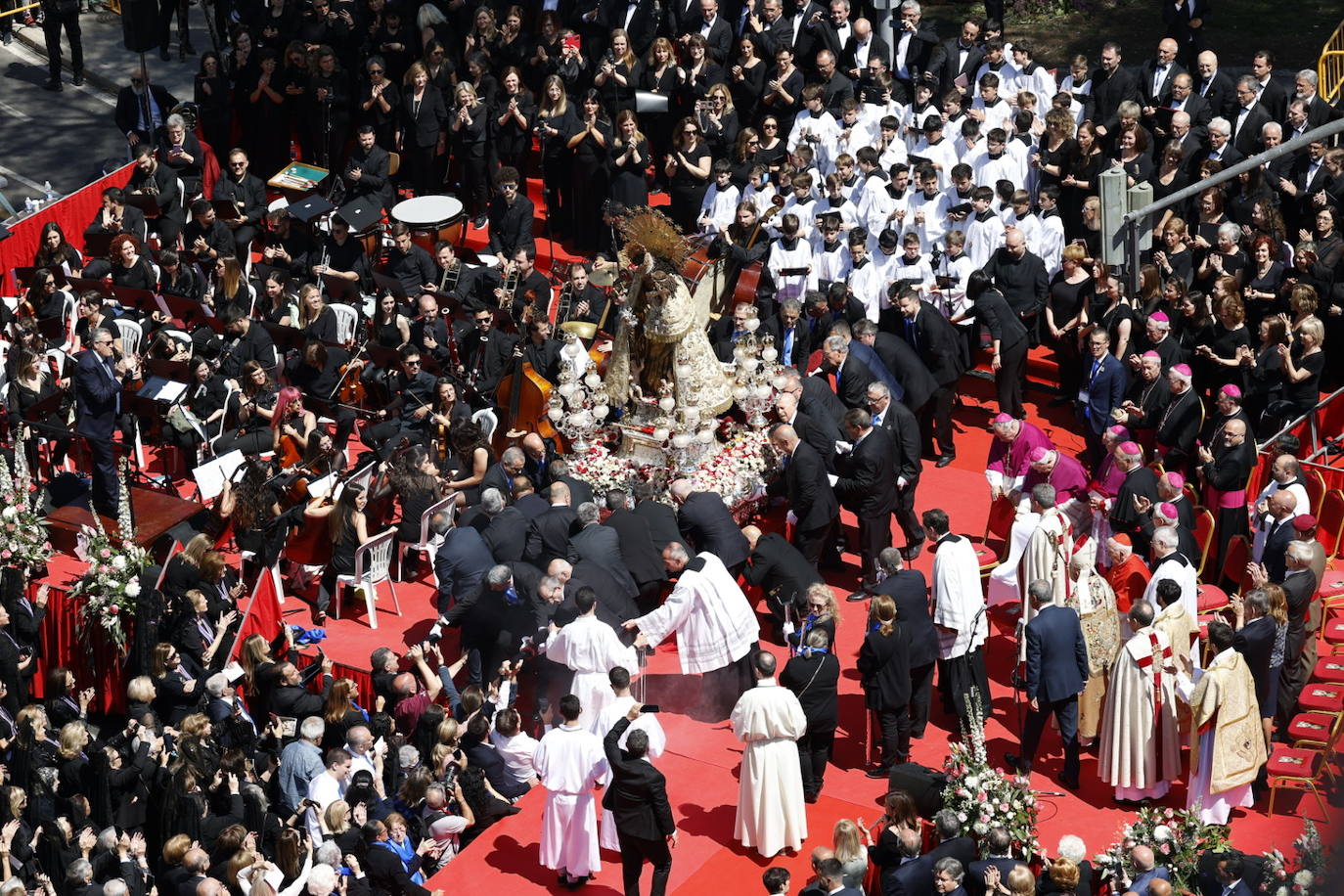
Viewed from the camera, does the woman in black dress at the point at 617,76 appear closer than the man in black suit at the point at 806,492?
No

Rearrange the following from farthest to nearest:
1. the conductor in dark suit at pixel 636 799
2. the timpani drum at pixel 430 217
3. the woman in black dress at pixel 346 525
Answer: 1. the timpani drum at pixel 430 217
2. the woman in black dress at pixel 346 525
3. the conductor in dark suit at pixel 636 799

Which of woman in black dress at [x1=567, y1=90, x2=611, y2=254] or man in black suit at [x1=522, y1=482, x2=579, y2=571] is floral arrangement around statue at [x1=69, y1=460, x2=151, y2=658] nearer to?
man in black suit at [x1=522, y1=482, x2=579, y2=571]

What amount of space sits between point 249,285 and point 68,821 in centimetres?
704

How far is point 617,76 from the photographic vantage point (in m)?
21.5

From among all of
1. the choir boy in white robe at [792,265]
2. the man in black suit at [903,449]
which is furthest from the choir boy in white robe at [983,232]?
the man in black suit at [903,449]

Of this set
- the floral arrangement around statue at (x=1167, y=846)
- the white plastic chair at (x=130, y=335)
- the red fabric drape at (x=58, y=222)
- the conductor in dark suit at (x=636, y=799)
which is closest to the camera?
the floral arrangement around statue at (x=1167, y=846)

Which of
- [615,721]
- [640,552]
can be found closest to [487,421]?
[640,552]

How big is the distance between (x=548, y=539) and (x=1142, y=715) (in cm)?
448

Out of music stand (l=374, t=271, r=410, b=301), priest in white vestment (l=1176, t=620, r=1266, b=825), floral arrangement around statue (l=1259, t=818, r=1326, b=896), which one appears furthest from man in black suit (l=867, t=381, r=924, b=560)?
music stand (l=374, t=271, r=410, b=301)

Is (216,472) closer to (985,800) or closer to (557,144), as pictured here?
(557,144)

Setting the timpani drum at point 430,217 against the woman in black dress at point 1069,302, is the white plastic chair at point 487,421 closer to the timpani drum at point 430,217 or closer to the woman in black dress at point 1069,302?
the timpani drum at point 430,217

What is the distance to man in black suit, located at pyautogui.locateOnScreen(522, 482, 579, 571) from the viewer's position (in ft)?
49.2

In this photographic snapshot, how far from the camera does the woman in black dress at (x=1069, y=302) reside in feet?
58.1

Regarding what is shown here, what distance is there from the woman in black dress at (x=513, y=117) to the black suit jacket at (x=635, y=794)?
418 inches
